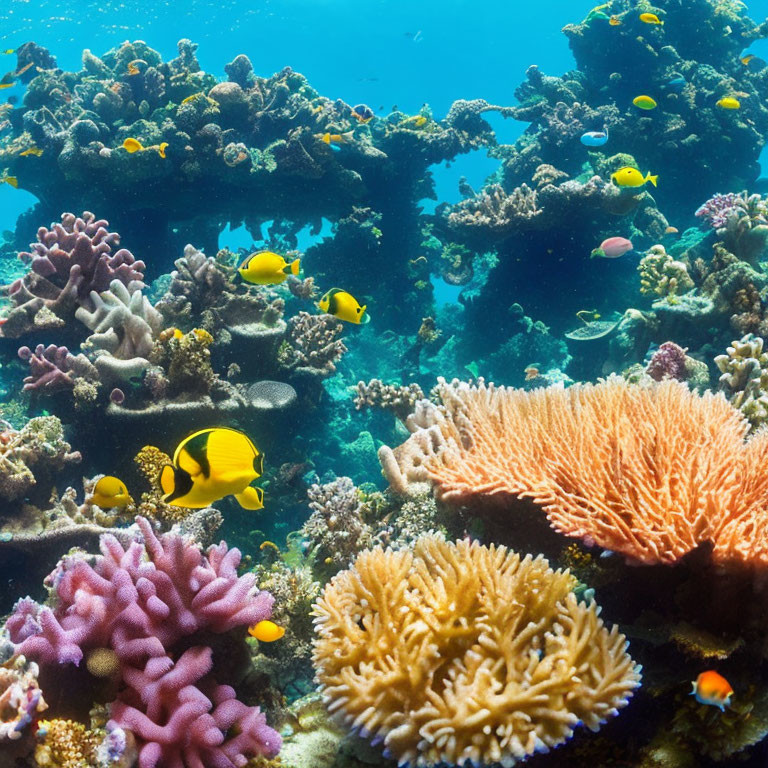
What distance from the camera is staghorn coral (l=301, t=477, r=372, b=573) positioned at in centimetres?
421

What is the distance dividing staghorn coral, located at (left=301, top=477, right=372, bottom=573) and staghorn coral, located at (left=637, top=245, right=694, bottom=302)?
622 cm

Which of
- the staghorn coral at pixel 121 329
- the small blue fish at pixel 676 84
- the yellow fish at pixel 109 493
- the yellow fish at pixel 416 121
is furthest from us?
the small blue fish at pixel 676 84

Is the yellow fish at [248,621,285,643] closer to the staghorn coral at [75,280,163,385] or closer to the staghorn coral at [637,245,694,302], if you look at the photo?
the staghorn coral at [75,280,163,385]

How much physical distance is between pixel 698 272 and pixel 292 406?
6939mm

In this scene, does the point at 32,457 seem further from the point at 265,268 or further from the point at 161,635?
the point at 161,635

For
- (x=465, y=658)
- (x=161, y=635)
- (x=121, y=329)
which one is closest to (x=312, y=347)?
(x=121, y=329)

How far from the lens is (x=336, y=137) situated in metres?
11.4

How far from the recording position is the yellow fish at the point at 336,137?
11.5 m

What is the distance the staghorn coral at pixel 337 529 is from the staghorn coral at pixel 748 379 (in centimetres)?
341

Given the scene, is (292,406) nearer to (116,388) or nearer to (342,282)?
(116,388)

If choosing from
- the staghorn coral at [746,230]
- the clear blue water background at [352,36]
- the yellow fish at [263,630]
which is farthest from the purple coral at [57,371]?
the clear blue water background at [352,36]

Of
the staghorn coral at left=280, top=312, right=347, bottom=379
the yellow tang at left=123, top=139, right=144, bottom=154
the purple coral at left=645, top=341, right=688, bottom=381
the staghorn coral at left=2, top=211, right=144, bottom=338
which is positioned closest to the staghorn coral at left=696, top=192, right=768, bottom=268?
the purple coral at left=645, top=341, right=688, bottom=381

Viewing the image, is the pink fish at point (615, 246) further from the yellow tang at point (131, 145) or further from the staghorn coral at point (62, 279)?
the yellow tang at point (131, 145)

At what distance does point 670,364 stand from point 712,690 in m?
5.24
